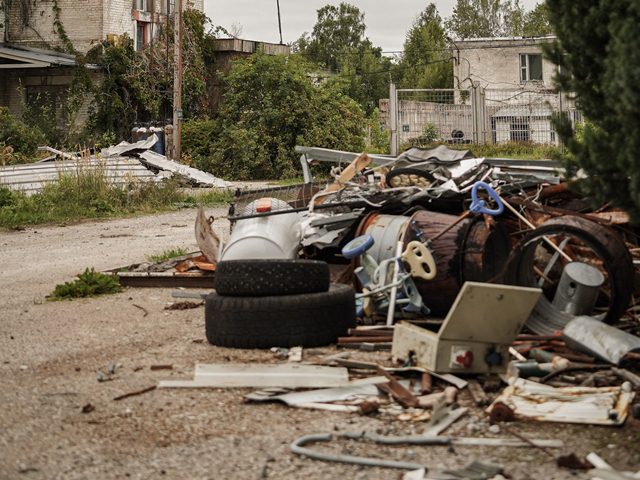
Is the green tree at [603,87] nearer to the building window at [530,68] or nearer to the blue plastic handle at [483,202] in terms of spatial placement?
the blue plastic handle at [483,202]

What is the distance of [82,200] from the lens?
20125 millimetres

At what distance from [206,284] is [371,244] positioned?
2527mm

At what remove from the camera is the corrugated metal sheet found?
20.8 meters

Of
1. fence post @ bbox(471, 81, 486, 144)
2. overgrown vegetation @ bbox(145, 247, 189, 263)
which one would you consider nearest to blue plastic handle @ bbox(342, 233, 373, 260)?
overgrown vegetation @ bbox(145, 247, 189, 263)

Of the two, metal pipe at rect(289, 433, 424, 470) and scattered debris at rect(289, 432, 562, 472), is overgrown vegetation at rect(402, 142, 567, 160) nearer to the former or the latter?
scattered debris at rect(289, 432, 562, 472)

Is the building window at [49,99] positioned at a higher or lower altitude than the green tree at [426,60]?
lower

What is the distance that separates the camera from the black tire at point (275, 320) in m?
7.68

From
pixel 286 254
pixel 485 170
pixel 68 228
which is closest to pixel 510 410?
pixel 286 254

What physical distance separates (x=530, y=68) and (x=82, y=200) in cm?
3905

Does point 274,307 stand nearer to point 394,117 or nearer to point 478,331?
point 478,331

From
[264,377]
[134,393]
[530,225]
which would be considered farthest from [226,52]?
[134,393]

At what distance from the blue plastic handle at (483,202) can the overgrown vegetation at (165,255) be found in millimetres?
4953

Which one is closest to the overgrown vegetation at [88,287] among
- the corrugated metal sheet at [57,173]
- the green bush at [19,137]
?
the corrugated metal sheet at [57,173]

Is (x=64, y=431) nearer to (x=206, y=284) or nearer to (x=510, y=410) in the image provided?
(x=510, y=410)
